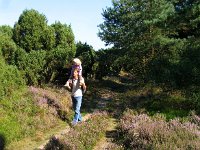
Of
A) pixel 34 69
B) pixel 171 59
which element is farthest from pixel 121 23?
pixel 34 69

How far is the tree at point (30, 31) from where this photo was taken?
67.1 feet

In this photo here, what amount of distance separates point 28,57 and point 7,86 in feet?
11.1

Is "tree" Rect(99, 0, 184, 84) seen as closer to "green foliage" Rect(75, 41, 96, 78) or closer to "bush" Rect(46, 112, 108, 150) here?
"green foliage" Rect(75, 41, 96, 78)

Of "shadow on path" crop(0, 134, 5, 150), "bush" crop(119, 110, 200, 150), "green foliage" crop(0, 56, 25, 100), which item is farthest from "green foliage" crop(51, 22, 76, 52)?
"shadow on path" crop(0, 134, 5, 150)

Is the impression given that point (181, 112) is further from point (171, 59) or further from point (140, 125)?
point (171, 59)

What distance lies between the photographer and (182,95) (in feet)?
60.5

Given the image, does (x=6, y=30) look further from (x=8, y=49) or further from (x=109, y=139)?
(x=109, y=139)

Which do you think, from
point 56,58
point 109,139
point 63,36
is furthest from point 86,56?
point 109,139

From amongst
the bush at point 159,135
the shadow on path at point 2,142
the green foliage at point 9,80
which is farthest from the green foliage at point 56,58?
the shadow on path at point 2,142

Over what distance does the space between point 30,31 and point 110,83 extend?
525 inches

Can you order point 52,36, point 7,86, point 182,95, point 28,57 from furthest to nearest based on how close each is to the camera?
point 52,36
point 28,57
point 182,95
point 7,86

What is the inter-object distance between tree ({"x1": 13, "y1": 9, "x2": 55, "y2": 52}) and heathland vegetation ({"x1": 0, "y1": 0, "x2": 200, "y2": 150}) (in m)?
0.05

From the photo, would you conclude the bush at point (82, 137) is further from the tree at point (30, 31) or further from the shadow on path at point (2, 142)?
the tree at point (30, 31)

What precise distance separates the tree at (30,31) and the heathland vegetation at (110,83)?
52 millimetres
